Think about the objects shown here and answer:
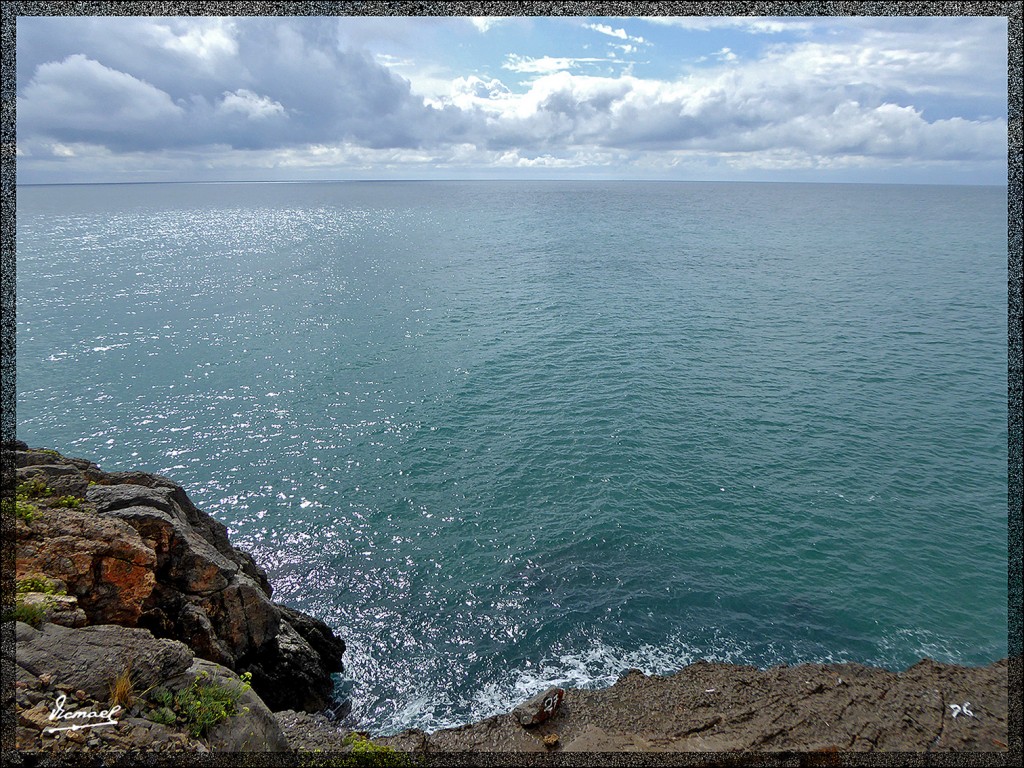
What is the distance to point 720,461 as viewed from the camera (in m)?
34.0

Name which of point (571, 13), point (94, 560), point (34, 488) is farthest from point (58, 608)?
point (571, 13)

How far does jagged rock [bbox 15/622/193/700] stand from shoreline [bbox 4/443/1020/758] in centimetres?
6

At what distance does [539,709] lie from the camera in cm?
1733

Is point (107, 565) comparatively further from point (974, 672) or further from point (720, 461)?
point (720, 461)

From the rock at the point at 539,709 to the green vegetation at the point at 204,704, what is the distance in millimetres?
9168

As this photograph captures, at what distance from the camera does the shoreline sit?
12062 millimetres

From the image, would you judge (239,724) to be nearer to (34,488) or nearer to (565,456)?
(34,488)

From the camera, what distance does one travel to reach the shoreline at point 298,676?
12062 millimetres

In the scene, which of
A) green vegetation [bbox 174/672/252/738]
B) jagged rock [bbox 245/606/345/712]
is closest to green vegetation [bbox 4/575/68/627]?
green vegetation [bbox 174/672/252/738]

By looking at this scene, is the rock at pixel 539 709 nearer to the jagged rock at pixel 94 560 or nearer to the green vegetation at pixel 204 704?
the green vegetation at pixel 204 704

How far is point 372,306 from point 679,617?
56663 mm

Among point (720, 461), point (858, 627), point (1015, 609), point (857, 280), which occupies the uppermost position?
point (857, 280)

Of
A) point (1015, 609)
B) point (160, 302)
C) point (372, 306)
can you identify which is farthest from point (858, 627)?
point (160, 302)

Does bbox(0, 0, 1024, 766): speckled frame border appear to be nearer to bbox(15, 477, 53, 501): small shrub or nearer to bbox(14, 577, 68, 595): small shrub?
bbox(14, 577, 68, 595): small shrub
